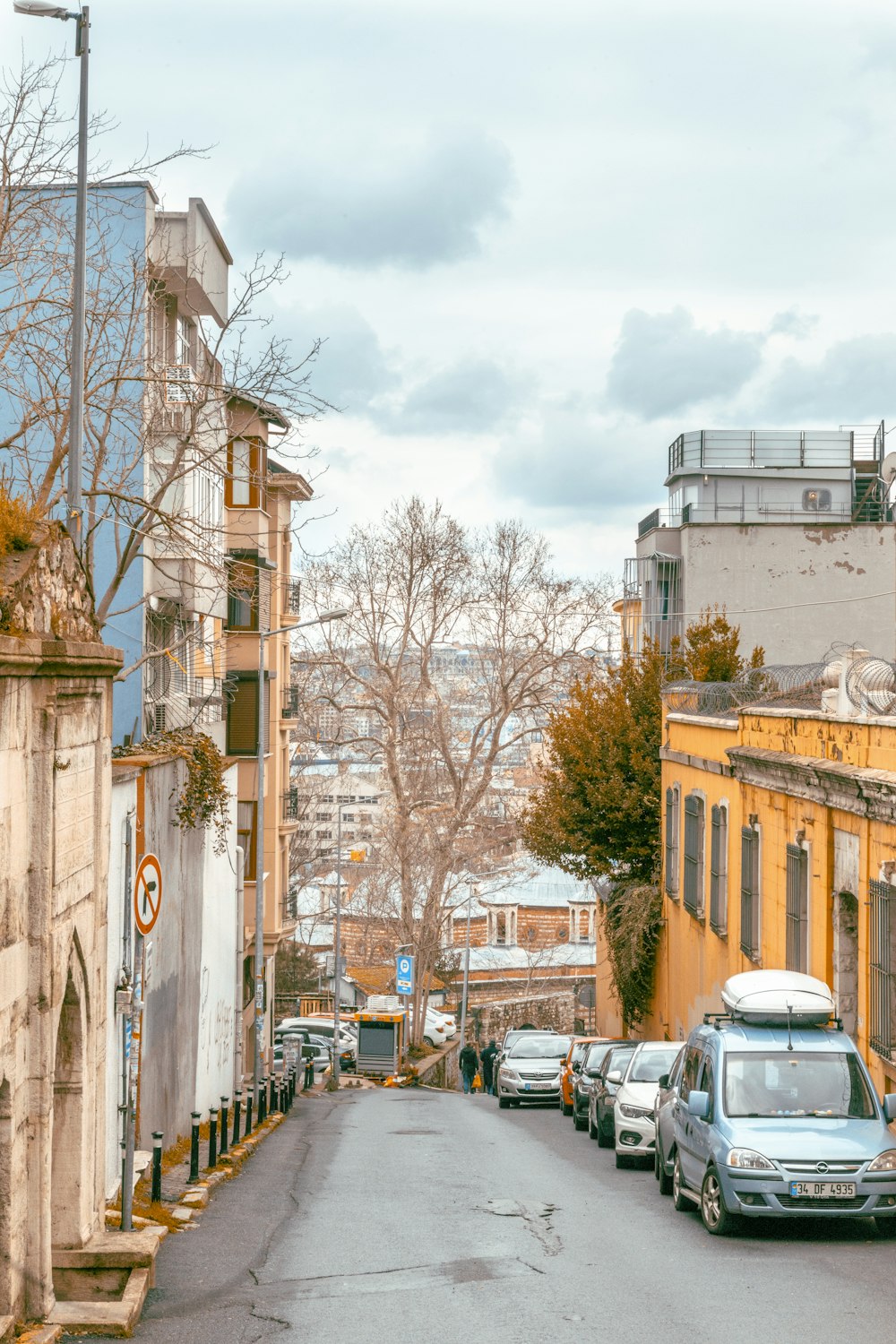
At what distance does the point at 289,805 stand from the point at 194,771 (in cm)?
2632

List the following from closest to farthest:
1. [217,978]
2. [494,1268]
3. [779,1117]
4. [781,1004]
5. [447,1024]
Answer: [494,1268]
[779,1117]
[781,1004]
[217,978]
[447,1024]

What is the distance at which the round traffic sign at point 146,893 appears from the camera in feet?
36.4

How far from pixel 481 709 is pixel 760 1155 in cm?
3603

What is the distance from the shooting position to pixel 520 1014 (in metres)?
69.2

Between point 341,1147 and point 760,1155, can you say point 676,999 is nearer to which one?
point 341,1147

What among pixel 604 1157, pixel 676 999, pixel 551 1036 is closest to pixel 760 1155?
pixel 604 1157

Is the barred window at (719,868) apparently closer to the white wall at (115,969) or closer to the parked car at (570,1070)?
the parked car at (570,1070)

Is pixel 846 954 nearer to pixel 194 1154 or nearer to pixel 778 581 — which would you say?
pixel 194 1154

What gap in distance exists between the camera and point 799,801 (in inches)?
791

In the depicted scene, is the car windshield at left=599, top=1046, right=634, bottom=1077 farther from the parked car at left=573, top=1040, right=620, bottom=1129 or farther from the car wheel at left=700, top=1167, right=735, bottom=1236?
the car wheel at left=700, top=1167, right=735, bottom=1236

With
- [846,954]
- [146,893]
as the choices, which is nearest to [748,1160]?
[146,893]

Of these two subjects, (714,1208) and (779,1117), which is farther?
(779,1117)

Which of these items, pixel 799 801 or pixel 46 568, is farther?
pixel 799 801

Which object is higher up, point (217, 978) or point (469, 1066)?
point (217, 978)
